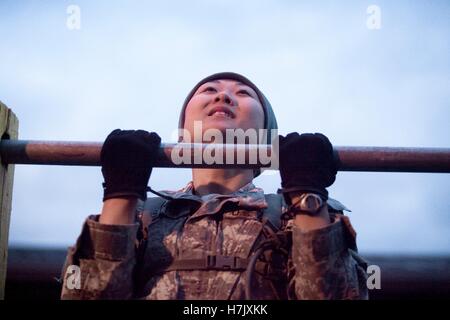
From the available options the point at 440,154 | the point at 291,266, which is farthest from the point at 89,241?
the point at 440,154

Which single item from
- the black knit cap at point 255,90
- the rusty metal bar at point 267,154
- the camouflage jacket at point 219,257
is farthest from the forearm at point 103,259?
the black knit cap at point 255,90

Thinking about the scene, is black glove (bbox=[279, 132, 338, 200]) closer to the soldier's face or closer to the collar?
the collar

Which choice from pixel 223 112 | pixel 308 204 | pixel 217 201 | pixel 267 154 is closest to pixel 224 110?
pixel 223 112

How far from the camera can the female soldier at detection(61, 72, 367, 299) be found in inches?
53.0

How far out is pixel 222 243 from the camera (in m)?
1.50

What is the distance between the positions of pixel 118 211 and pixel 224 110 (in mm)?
728

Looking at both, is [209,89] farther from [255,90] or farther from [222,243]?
[222,243]

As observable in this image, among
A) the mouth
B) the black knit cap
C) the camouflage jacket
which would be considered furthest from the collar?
the black knit cap

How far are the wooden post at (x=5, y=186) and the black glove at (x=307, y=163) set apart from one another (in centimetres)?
98

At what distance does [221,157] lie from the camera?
4.54 ft

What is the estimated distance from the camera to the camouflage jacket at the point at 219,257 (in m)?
1.34

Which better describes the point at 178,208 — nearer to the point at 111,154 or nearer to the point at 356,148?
the point at 111,154

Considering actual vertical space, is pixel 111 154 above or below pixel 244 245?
above
